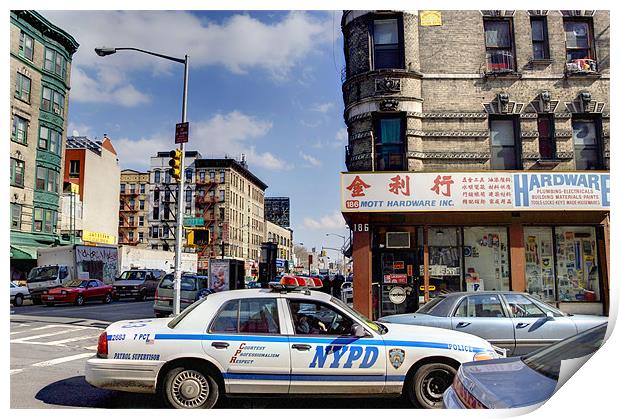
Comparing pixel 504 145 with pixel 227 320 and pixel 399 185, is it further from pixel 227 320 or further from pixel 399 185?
pixel 227 320

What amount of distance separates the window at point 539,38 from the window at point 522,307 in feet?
34.2

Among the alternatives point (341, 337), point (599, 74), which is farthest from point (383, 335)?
point (599, 74)

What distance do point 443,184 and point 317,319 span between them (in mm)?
9339

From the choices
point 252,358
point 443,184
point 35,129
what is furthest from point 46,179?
point 252,358

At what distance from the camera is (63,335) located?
46.3ft

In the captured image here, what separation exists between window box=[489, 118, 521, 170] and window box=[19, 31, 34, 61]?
107ft

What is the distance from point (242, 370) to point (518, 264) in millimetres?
11627

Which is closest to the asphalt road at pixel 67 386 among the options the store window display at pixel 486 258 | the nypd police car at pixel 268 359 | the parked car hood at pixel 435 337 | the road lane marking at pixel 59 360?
the road lane marking at pixel 59 360

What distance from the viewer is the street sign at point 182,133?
1370 centimetres

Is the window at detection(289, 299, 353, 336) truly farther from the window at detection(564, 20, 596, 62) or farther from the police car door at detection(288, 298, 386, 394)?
the window at detection(564, 20, 596, 62)

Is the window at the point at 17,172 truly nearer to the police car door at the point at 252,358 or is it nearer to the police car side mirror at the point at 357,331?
the police car door at the point at 252,358
